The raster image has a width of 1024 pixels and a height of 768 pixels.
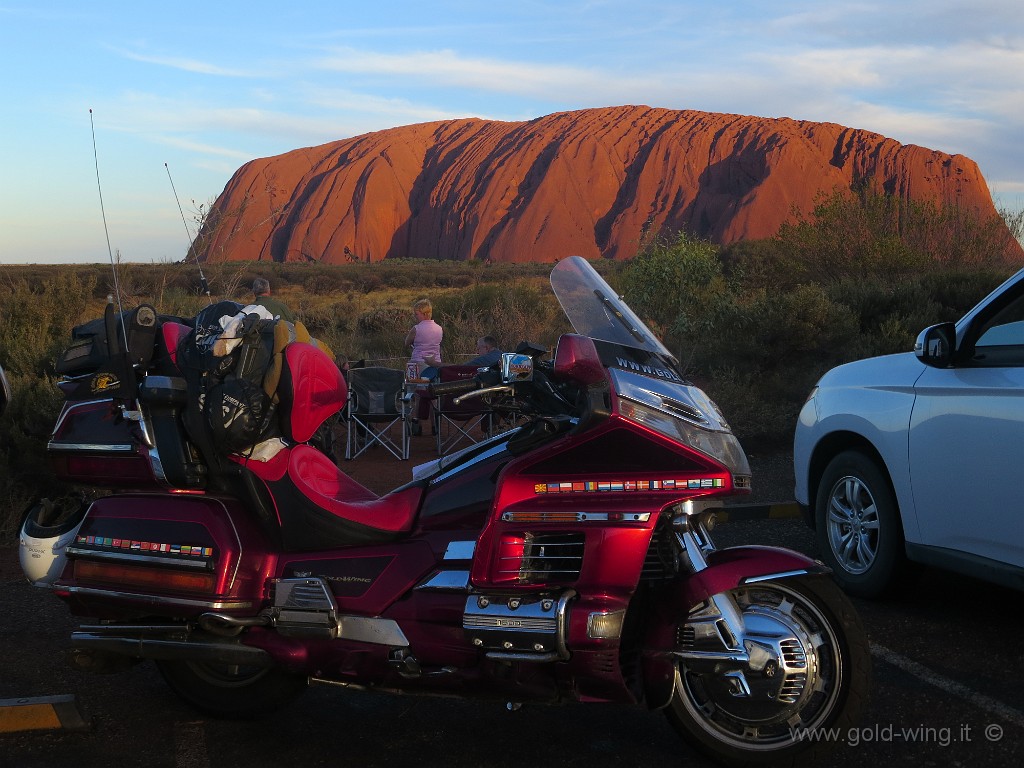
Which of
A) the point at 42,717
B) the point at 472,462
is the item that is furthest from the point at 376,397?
the point at 472,462

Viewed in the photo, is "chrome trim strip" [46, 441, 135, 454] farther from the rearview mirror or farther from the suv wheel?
the suv wheel

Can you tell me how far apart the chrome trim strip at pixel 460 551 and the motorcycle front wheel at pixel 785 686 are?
72 cm

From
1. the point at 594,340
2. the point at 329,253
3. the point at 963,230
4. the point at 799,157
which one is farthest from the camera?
the point at 329,253

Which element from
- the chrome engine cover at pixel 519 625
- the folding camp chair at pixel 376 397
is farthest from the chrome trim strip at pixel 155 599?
the folding camp chair at pixel 376 397

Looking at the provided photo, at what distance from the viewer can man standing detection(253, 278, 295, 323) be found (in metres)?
9.38

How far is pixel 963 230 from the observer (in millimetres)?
21031

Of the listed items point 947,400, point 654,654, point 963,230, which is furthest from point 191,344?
point 963,230

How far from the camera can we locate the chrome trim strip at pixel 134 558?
3.51 metres

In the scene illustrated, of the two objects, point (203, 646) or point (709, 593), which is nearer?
point (709, 593)

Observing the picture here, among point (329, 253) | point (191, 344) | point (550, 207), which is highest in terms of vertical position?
point (191, 344)

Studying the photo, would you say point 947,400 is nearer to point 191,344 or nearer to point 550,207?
point 191,344

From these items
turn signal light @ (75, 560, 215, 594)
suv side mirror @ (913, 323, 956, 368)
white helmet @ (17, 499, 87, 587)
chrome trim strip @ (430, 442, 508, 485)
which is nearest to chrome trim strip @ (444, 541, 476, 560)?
chrome trim strip @ (430, 442, 508, 485)

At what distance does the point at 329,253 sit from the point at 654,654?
94.1 m

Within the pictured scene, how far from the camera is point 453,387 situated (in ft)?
10.7
